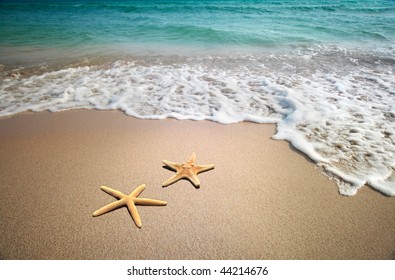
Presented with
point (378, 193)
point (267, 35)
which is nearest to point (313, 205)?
point (378, 193)

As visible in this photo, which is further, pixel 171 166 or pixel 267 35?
pixel 267 35

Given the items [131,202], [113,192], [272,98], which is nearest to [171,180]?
[131,202]

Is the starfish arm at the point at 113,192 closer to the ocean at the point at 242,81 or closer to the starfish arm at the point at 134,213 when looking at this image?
the starfish arm at the point at 134,213

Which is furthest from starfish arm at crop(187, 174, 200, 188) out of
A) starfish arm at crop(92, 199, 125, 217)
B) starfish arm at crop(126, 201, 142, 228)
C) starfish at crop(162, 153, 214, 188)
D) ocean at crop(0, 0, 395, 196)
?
ocean at crop(0, 0, 395, 196)

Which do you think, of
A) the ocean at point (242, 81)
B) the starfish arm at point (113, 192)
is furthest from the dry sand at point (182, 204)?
the ocean at point (242, 81)

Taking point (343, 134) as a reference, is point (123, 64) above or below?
below

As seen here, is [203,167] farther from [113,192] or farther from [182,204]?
[113,192]

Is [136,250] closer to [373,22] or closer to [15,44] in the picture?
[15,44]
